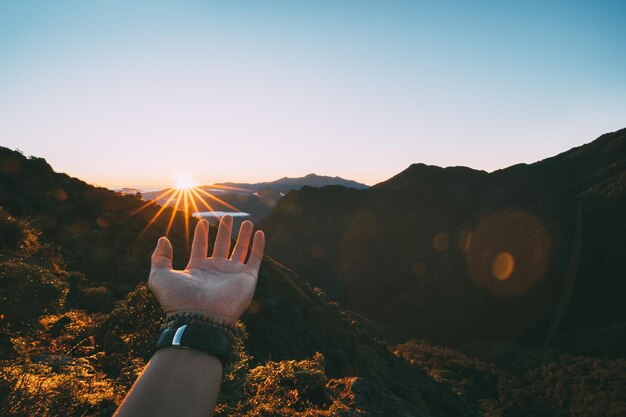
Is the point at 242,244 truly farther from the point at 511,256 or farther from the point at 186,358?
the point at 511,256

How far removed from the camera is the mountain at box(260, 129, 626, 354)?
52250 mm

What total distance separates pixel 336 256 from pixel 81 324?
87.1m

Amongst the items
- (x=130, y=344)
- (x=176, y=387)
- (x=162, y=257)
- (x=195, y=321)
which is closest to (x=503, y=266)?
(x=130, y=344)

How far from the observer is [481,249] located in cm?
6988

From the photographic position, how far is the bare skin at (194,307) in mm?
1938

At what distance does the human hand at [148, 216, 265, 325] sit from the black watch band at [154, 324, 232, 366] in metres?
0.23

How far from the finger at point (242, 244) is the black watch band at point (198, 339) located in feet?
4.04

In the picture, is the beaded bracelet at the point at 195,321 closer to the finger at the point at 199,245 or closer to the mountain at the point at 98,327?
the finger at the point at 199,245

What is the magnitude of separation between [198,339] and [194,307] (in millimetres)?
412

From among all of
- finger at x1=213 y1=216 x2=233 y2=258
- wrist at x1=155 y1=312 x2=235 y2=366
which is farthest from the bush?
wrist at x1=155 y1=312 x2=235 y2=366

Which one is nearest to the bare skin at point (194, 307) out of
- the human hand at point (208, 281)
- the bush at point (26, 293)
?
the human hand at point (208, 281)

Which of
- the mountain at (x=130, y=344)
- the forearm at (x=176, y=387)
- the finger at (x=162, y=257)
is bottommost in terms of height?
the mountain at (x=130, y=344)

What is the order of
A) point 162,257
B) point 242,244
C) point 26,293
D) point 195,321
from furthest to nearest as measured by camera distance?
point 26,293
point 242,244
point 162,257
point 195,321

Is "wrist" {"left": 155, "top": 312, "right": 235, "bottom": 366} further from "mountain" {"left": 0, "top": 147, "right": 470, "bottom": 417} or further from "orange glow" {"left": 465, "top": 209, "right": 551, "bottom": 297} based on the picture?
"orange glow" {"left": 465, "top": 209, "right": 551, "bottom": 297}
